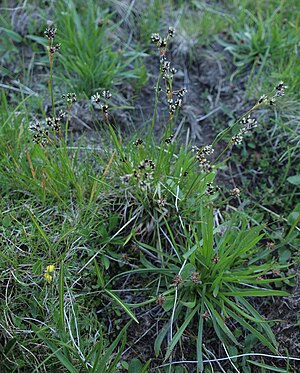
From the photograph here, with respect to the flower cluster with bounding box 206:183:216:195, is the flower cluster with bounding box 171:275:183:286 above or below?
below

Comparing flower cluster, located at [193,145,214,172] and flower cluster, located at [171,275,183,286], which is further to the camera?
flower cluster, located at [171,275,183,286]

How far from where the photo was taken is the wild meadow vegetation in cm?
221

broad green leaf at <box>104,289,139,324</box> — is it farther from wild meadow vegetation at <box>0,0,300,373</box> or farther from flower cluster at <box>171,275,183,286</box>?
flower cluster at <box>171,275,183,286</box>

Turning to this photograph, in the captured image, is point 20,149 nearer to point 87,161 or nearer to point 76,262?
point 87,161

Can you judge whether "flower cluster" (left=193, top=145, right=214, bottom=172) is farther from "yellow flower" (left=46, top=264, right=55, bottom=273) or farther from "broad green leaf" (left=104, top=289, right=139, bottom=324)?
"yellow flower" (left=46, top=264, right=55, bottom=273)

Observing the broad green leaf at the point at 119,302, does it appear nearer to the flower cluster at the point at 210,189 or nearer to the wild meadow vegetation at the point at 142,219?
the wild meadow vegetation at the point at 142,219

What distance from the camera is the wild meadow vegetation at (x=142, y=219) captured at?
2213 mm

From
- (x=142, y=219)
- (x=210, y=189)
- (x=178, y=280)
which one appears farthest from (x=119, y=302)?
(x=210, y=189)

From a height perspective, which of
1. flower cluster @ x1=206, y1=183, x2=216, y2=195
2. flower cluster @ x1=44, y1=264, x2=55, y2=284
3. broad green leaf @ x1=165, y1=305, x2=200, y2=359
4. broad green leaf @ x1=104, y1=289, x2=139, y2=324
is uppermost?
flower cluster @ x1=206, y1=183, x2=216, y2=195

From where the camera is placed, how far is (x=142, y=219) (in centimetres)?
251

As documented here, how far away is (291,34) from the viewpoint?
3.29m

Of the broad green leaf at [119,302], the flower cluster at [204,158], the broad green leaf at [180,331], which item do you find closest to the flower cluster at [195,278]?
the broad green leaf at [180,331]

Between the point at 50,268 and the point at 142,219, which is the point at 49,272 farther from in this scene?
the point at 142,219

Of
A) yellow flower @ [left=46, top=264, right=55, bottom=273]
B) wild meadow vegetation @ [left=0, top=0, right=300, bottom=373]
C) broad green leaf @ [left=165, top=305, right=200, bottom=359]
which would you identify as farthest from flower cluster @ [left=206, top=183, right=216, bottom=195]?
yellow flower @ [left=46, top=264, right=55, bottom=273]
